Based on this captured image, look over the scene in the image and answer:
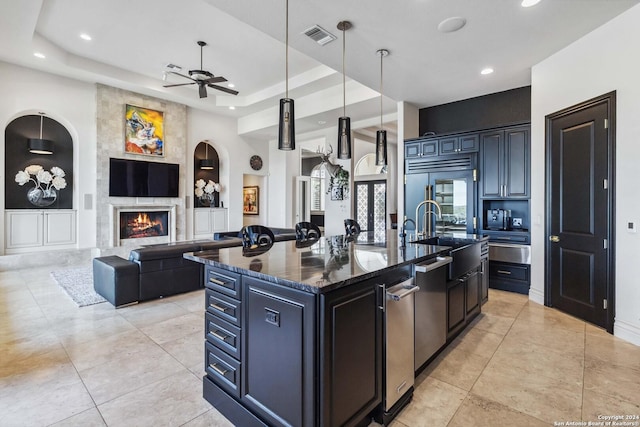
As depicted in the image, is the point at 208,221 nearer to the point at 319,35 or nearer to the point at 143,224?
the point at 143,224

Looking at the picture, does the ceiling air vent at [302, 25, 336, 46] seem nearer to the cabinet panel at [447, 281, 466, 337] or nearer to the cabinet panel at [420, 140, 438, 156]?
the cabinet panel at [420, 140, 438, 156]

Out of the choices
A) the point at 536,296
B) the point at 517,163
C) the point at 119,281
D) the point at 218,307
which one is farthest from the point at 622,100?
the point at 119,281

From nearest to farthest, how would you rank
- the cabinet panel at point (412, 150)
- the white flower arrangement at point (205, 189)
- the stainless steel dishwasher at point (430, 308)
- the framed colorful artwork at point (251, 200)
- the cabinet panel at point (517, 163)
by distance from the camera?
the stainless steel dishwasher at point (430, 308)
the cabinet panel at point (517, 163)
the cabinet panel at point (412, 150)
the white flower arrangement at point (205, 189)
the framed colorful artwork at point (251, 200)

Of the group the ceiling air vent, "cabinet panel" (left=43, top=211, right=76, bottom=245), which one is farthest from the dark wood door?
"cabinet panel" (left=43, top=211, right=76, bottom=245)

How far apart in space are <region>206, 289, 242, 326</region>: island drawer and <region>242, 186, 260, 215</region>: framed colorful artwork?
944 centimetres

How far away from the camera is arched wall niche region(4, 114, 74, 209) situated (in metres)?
6.50

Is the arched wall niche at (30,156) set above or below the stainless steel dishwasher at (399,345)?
above

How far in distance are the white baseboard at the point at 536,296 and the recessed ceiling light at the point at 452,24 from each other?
11.6 feet

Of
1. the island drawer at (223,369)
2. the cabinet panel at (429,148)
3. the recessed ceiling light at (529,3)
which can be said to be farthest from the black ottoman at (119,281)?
the recessed ceiling light at (529,3)

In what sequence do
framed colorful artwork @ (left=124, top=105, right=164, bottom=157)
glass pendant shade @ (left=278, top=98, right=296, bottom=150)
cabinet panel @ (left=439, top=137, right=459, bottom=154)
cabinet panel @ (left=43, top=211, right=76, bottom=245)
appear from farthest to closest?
1. framed colorful artwork @ (left=124, top=105, right=164, bottom=157)
2. cabinet panel @ (left=43, top=211, right=76, bottom=245)
3. cabinet panel @ (left=439, top=137, right=459, bottom=154)
4. glass pendant shade @ (left=278, top=98, right=296, bottom=150)

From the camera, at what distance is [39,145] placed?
6.45 m

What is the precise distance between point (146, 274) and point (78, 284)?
1.90m

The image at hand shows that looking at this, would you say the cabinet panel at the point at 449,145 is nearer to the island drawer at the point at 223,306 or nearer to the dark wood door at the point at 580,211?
the dark wood door at the point at 580,211

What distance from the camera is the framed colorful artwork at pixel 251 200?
11.4 metres
